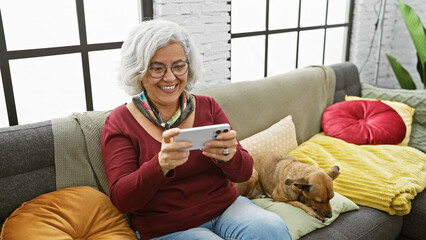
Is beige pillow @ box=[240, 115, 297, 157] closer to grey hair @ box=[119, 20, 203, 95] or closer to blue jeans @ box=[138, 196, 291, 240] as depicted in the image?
blue jeans @ box=[138, 196, 291, 240]

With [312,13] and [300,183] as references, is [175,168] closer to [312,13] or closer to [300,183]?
[300,183]

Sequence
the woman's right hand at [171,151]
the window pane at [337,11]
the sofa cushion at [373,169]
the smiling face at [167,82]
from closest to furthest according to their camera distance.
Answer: the woman's right hand at [171,151], the smiling face at [167,82], the sofa cushion at [373,169], the window pane at [337,11]

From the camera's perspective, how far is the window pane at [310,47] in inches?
131

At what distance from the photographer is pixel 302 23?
3.26 meters

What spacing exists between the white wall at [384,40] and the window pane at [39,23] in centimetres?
274

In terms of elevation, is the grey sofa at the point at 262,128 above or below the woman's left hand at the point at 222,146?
below

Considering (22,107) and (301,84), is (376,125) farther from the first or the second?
(22,107)

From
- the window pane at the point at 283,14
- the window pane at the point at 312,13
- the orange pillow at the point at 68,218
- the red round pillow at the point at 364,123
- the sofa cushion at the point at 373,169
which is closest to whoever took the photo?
the orange pillow at the point at 68,218

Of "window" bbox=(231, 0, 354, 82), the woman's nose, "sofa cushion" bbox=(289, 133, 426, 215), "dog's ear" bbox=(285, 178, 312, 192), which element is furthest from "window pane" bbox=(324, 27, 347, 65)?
the woman's nose

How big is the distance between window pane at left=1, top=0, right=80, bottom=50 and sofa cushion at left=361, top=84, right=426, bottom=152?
2174 mm

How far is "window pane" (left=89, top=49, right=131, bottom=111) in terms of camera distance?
81.5 inches

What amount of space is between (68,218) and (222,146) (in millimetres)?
629

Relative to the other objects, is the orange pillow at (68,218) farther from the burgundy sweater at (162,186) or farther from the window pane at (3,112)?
the window pane at (3,112)

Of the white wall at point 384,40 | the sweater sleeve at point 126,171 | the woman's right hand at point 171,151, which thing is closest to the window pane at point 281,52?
the white wall at point 384,40
